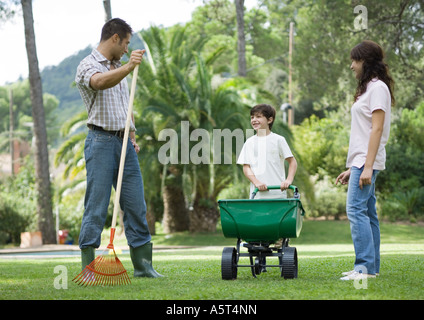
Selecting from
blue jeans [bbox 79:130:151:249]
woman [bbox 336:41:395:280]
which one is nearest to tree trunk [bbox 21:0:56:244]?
blue jeans [bbox 79:130:151:249]

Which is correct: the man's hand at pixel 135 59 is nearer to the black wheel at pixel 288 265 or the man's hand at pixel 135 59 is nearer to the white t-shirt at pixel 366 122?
the white t-shirt at pixel 366 122

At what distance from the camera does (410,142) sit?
76.8 ft

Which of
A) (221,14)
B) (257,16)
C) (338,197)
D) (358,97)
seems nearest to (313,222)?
(338,197)

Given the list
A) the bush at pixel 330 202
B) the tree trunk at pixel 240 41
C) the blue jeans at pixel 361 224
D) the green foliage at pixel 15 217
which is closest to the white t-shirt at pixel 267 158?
the blue jeans at pixel 361 224

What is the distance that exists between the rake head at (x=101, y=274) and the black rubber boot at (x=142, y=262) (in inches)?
17.4

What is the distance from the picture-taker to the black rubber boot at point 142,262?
5379mm

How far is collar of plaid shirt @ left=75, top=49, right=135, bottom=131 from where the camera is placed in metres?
5.14

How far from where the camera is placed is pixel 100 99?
5.21 m

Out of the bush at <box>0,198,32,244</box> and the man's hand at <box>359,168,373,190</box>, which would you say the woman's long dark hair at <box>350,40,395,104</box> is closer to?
the man's hand at <box>359,168,373,190</box>

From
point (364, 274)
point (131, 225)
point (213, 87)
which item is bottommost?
point (364, 274)

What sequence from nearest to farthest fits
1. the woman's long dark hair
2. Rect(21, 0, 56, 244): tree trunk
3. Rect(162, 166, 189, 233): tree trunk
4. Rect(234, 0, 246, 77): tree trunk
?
the woman's long dark hair < Rect(21, 0, 56, 244): tree trunk < Rect(162, 166, 189, 233): tree trunk < Rect(234, 0, 246, 77): tree trunk

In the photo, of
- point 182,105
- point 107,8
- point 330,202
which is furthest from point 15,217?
point 330,202
